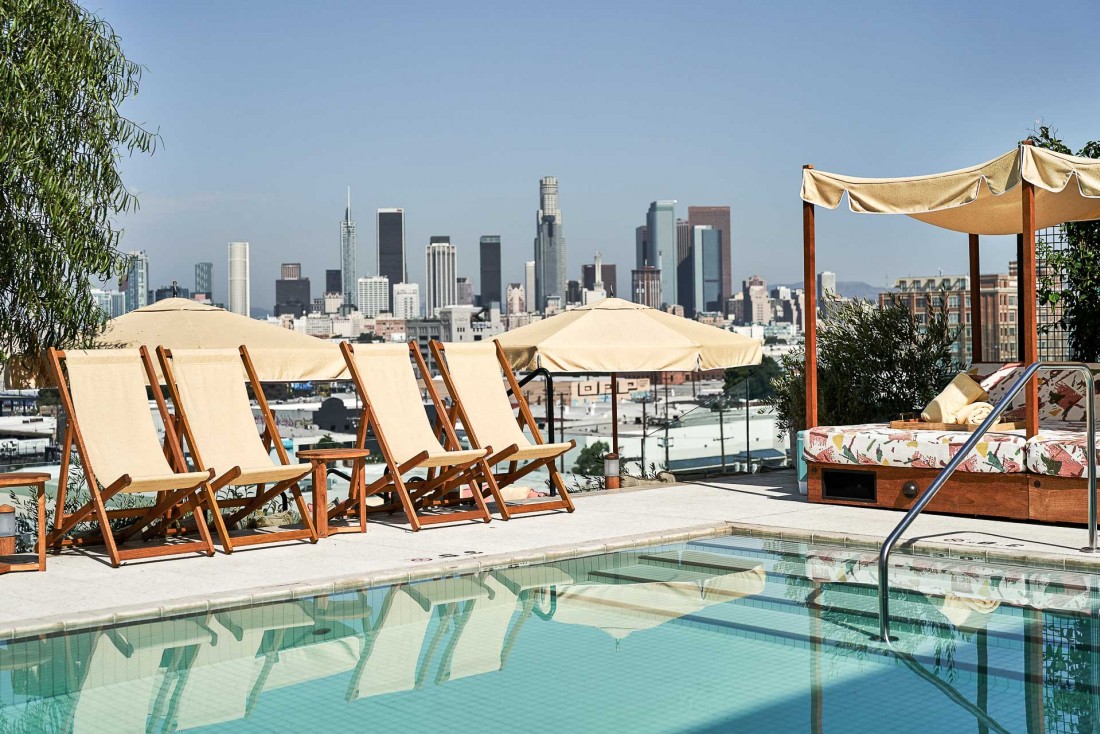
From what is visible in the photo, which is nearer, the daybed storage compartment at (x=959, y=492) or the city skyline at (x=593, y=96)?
the daybed storage compartment at (x=959, y=492)

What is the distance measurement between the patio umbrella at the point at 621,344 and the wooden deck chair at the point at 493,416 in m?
0.71

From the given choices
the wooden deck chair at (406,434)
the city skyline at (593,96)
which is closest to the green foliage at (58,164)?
the city skyline at (593,96)

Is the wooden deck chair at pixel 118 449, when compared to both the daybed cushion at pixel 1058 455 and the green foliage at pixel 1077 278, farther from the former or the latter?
the green foliage at pixel 1077 278

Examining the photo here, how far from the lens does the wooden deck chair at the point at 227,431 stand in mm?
6590

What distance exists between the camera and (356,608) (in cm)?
514

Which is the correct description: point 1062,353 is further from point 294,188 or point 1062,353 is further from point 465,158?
point 294,188

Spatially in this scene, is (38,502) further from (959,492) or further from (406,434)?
(959,492)

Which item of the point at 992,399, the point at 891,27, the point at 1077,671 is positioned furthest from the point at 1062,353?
the point at 891,27

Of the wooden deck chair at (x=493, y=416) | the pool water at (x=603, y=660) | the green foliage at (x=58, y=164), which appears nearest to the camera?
the pool water at (x=603, y=660)

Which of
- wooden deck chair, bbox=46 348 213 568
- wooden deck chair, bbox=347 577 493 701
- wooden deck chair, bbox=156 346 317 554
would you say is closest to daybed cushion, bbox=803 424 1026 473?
wooden deck chair, bbox=347 577 493 701

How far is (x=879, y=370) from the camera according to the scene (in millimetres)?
11172

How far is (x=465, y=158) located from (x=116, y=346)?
93.5 metres

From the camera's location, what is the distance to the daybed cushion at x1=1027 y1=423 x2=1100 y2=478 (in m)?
6.83

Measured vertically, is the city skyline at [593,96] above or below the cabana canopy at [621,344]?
above
